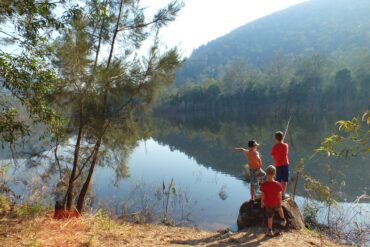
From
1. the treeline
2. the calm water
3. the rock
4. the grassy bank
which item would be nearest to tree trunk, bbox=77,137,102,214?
the calm water

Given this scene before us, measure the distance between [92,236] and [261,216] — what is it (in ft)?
10.7

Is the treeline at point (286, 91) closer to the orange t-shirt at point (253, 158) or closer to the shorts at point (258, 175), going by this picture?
the shorts at point (258, 175)

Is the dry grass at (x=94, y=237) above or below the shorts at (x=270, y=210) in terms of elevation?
below

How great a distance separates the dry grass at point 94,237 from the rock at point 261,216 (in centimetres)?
22

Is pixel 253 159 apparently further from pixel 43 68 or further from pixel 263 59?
pixel 263 59

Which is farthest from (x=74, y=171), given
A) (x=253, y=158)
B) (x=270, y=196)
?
(x=270, y=196)

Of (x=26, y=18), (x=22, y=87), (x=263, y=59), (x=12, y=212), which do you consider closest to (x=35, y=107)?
(x=22, y=87)

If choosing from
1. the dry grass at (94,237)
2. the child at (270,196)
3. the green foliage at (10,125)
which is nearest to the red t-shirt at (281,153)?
the child at (270,196)

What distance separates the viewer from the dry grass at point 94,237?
4.90 meters

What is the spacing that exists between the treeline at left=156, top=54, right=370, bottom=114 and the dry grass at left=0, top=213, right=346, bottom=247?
59.5 m

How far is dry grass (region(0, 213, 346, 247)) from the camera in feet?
16.1

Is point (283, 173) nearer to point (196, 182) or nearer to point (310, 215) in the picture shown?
point (310, 215)

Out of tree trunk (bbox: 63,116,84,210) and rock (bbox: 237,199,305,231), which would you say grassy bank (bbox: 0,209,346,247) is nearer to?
rock (bbox: 237,199,305,231)

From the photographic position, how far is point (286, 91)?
70.4 metres
